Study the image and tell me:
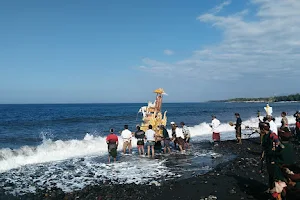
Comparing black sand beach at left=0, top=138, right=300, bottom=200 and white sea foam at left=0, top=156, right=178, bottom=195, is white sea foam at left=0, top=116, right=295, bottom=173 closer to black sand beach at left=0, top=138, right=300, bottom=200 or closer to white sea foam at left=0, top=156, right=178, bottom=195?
white sea foam at left=0, top=156, right=178, bottom=195

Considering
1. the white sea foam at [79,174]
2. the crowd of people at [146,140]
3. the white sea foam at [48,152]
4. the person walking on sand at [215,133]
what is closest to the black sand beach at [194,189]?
the white sea foam at [79,174]

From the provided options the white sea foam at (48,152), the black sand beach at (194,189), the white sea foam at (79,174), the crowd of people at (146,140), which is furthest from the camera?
the white sea foam at (48,152)

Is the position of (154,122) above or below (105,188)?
above

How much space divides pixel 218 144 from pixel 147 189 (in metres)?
11.1

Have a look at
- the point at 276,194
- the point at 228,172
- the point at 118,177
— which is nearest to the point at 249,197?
the point at 276,194

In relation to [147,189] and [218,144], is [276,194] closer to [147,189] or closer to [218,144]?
[147,189]

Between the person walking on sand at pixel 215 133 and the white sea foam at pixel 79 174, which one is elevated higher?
the person walking on sand at pixel 215 133

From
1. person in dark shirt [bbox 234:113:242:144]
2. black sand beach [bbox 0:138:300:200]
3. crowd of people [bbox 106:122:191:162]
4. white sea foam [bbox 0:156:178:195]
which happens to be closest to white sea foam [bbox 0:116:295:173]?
white sea foam [bbox 0:156:178:195]

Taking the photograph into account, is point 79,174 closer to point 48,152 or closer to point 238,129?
point 48,152

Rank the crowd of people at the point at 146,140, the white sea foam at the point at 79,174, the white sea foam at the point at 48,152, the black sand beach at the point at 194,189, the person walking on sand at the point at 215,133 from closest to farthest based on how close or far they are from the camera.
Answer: the black sand beach at the point at 194,189, the white sea foam at the point at 79,174, the crowd of people at the point at 146,140, the white sea foam at the point at 48,152, the person walking on sand at the point at 215,133

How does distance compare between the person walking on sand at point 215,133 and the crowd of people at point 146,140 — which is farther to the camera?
the person walking on sand at point 215,133

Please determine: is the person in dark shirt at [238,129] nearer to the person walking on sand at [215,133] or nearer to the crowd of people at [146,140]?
the person walking on sand at [215,133]

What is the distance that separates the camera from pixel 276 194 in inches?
267

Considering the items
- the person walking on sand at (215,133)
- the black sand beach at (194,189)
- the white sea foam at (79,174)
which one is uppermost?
the person walking on sand at (215,133)
